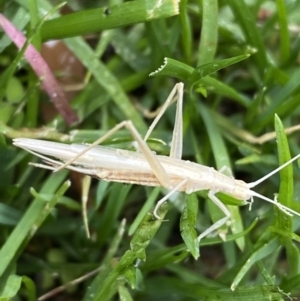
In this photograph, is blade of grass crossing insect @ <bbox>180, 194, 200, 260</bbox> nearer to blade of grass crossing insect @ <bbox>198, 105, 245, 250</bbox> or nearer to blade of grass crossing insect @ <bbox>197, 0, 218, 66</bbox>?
blade of grass crossing insect @ <bbox>198, 105, 245, 250</bbox>

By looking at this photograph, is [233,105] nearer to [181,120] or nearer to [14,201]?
[181,120]

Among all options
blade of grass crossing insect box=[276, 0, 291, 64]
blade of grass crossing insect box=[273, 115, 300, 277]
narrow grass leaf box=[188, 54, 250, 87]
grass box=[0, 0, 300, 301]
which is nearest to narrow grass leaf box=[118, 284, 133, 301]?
grass box=[0, 0, 300, 301]

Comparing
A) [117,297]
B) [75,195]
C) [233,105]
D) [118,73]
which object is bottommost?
[117,297]

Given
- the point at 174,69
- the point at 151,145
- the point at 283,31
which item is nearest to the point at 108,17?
the point at 174,69

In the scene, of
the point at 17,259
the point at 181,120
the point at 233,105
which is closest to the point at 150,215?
the point at 181,120

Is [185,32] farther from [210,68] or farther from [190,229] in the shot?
[190,229]
